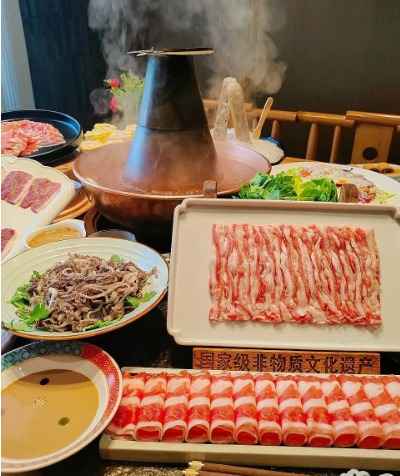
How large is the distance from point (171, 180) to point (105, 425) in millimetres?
1017

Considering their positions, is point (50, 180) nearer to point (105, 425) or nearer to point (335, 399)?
point (105, 425)

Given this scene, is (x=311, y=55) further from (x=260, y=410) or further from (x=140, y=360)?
(x=260, y=410)

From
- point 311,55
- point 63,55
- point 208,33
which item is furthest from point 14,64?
point 311,55

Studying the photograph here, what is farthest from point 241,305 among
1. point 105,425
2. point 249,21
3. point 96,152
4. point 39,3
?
point 39,3

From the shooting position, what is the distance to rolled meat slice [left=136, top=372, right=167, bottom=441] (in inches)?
43.1

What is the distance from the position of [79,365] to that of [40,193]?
1.02 metres

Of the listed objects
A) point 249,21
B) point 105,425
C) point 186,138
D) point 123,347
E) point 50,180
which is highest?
point 249,21

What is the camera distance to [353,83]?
4184 millimetres

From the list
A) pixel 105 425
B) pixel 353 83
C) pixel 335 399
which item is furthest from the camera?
pixel 353 83

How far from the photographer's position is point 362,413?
112 cm

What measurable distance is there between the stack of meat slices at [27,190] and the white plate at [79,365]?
0.86 metres

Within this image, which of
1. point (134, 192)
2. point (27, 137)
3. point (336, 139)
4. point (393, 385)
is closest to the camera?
point (393, 385)

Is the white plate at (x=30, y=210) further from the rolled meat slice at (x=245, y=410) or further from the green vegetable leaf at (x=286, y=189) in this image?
the rolled meat slice at (x=245, y=410)

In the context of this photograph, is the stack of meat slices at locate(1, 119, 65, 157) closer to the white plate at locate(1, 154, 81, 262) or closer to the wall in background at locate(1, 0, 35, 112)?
the white plate at locate(1, 154, 81, 262)
